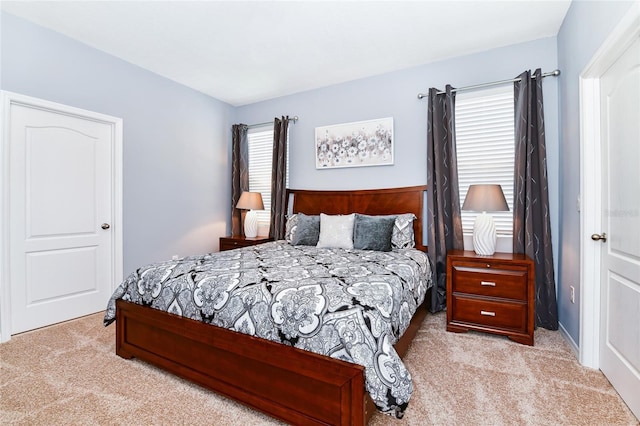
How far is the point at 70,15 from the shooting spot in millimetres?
2631

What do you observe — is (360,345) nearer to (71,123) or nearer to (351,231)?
(351,231)

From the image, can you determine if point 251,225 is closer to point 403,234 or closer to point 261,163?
point 261,163

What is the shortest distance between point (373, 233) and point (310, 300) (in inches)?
64.7

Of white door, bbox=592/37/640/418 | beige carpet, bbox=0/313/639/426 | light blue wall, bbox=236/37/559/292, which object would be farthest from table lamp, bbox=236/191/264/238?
white door, bbox=592/37/640/418

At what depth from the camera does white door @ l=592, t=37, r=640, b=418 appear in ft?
5.34

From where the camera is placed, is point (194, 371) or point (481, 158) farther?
point (481, 158)

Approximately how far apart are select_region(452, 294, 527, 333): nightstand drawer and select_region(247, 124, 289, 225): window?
2.74 m

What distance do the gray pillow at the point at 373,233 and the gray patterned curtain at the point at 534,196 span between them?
113cm

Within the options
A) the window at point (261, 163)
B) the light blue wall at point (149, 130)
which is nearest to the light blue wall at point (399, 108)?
the window at point (261, 163)

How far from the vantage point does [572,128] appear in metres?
2.39

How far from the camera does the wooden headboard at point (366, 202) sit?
11.1 feet

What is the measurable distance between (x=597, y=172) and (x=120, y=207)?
414 cm

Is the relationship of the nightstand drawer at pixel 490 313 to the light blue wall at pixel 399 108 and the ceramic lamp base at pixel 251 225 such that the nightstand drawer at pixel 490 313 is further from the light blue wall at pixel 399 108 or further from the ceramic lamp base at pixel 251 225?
the ceramic lamp base at pixel 251 225

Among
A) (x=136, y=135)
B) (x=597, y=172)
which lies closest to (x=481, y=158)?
(x=597, y=172)
